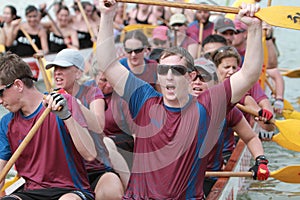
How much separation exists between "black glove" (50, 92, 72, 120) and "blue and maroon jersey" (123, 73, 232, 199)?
1.01 feet

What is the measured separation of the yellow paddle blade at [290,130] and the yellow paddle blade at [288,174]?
250mm

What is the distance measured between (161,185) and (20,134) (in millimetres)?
790

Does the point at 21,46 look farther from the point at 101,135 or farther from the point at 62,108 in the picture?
the point at 62,108

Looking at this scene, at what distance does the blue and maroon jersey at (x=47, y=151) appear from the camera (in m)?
3.26

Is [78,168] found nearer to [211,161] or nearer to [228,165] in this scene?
[211,161]

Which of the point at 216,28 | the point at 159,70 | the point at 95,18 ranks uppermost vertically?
the point at 159,70

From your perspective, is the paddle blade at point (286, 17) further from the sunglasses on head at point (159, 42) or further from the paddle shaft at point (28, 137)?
the sunglasses on head at point (159, 42)

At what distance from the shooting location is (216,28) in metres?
6.73

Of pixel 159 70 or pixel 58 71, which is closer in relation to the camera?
pixel 159 70

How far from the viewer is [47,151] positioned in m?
3.26

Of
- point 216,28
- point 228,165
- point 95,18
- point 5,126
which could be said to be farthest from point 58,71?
point 95,18

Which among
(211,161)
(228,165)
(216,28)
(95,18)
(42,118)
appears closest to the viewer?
(42,118)

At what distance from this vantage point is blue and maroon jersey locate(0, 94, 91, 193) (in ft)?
10.7

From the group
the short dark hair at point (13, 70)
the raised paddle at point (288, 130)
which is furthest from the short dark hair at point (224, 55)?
the short dark hair at point (13, 70)
